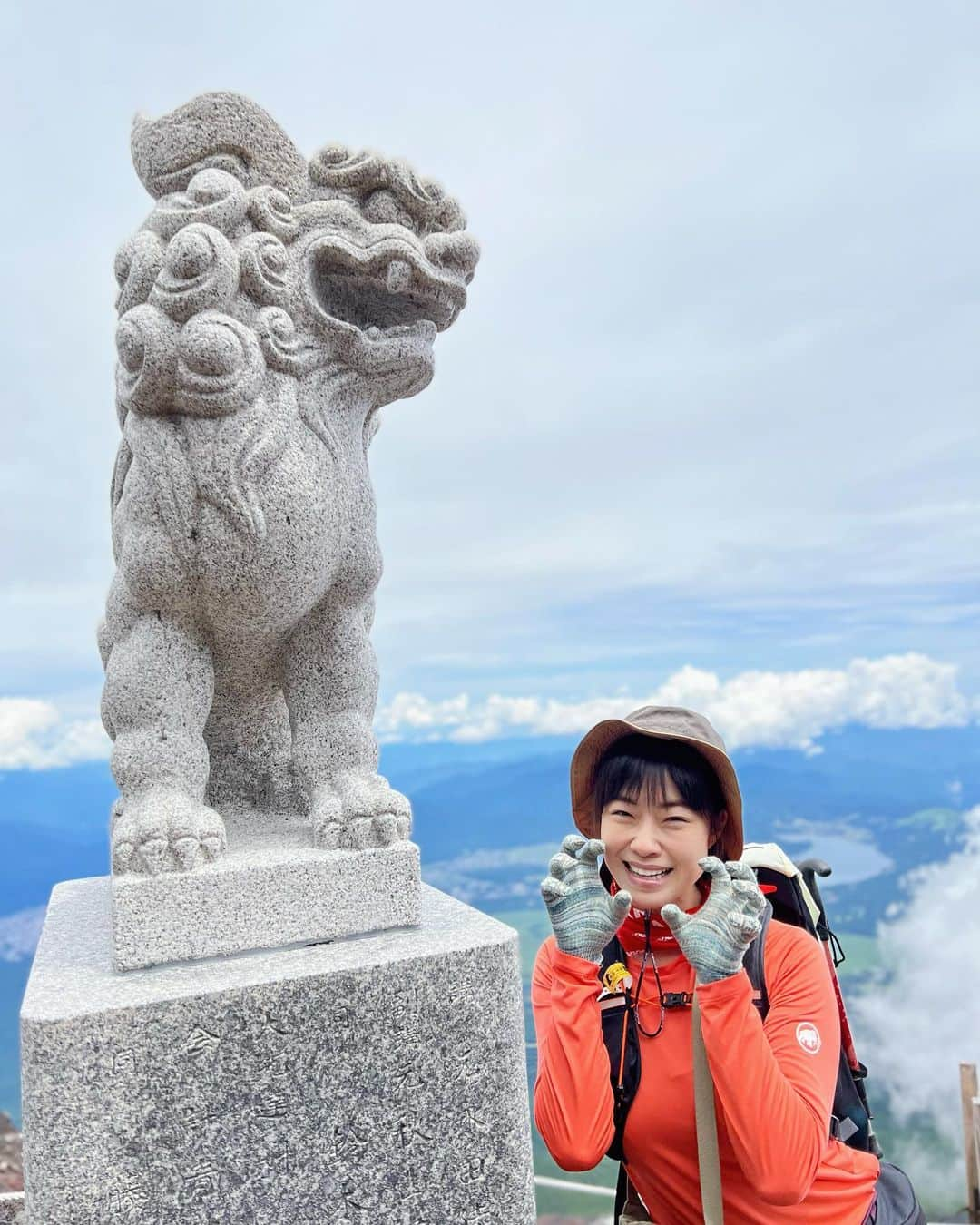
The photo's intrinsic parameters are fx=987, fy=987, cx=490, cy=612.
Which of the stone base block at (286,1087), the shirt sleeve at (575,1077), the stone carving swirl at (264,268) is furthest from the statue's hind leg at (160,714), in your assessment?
the shirt sleeve at (575,1077)

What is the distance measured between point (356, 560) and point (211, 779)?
0.80 meters

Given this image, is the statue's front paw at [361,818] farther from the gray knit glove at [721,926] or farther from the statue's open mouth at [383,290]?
the statue's open mouth at [383,290]

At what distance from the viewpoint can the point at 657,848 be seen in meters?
1.97

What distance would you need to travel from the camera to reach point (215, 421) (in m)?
2.34

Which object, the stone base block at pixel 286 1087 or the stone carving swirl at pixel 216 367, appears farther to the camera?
the stone carving swirl at pixel 216 367

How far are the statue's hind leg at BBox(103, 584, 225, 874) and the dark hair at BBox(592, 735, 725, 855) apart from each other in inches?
38.6

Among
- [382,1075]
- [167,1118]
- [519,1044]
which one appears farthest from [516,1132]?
[167,1118]

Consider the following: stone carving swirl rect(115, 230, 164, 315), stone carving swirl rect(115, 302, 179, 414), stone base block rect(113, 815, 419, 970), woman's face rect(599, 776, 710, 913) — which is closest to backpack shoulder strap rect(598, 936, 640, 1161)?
woman's face rect(599, 776, 710, 913)

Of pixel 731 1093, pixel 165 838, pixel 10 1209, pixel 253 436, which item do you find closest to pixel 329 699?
pixel 165 838

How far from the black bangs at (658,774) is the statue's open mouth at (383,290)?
1.21 metres

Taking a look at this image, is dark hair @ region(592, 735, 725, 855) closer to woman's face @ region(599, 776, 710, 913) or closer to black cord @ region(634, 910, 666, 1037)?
woman's face @ region(599, 776, 710, 913)

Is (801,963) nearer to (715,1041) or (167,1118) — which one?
(715,1041)

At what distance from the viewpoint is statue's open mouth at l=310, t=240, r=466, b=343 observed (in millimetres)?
2428

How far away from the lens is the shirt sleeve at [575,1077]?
6.11 feet
